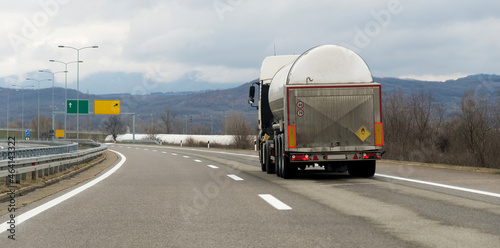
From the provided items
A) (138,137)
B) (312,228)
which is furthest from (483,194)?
(138,137)

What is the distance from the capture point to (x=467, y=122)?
→ 44.9m

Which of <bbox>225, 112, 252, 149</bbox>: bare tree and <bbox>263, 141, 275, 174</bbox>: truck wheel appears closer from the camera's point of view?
<bbox>263, 141, 275, 174</bbox>: truck wheel

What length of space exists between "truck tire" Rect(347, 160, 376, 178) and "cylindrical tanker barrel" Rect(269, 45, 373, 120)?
226 centimetres

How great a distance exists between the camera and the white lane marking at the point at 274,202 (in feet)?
29.7

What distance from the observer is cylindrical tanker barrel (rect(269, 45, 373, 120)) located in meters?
14.8

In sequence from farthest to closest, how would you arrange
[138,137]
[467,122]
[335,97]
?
1. [138,137]
2. [467,122]
3. [335,97]

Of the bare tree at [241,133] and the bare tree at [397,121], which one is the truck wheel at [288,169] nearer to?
the bare tree at [397,121]

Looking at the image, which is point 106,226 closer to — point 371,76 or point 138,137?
point 371,76

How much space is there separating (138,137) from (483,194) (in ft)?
324

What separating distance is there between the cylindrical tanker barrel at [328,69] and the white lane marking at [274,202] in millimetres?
4485

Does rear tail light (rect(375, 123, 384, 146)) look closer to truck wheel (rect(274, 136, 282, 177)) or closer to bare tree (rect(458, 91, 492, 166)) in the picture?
truck wheel (rect(274, 136, 282, 177))

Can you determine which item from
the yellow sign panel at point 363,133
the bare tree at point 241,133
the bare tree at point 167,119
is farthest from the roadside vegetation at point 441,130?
the bare tree at point 167,119

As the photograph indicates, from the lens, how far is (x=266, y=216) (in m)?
8.07

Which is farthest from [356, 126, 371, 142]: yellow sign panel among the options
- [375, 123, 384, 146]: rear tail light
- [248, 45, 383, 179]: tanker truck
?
[375, 123, 384, 146]: rear tail light
